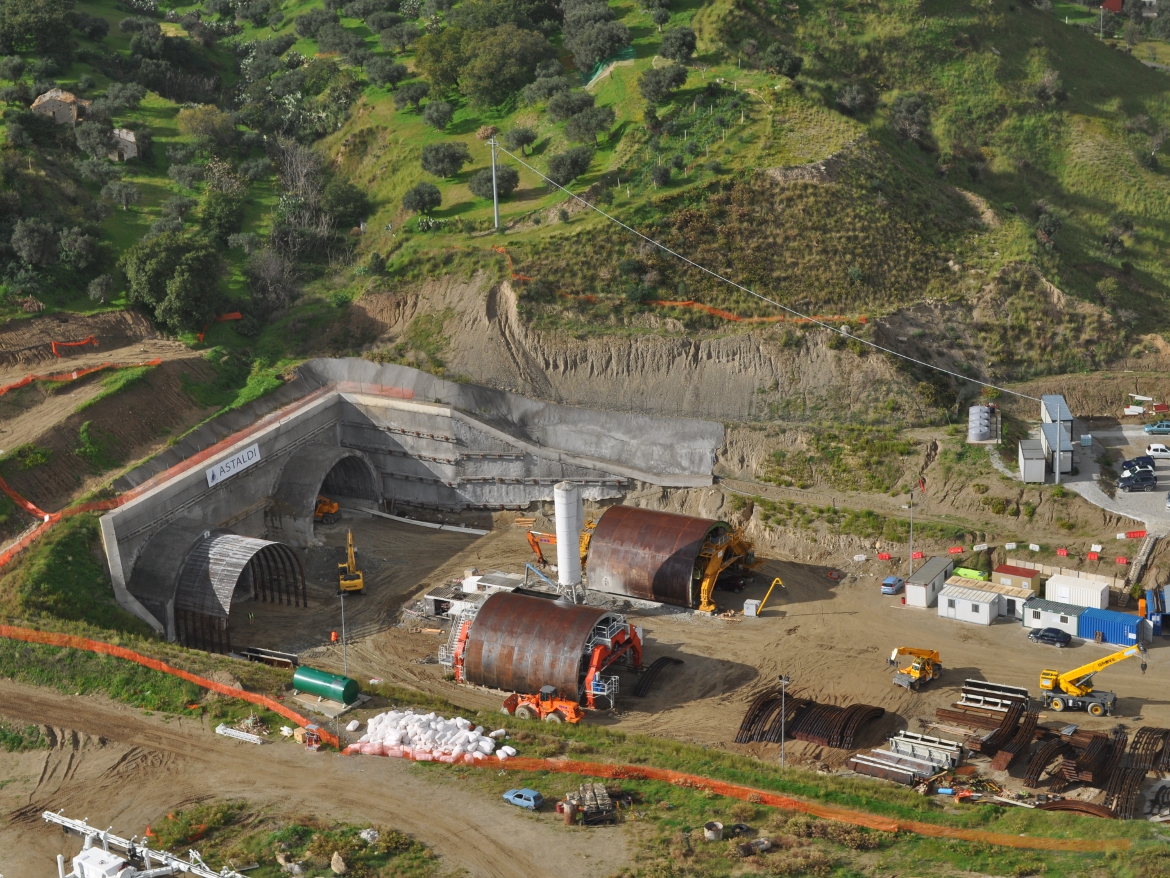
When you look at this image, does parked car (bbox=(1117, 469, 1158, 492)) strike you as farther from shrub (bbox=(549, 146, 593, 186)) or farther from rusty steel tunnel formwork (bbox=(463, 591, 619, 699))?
shrub (bbox=(549, 146, 593, 186))

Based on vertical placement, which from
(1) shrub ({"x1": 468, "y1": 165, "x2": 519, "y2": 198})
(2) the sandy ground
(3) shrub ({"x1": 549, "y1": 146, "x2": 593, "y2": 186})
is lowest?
(2) the sandy ground

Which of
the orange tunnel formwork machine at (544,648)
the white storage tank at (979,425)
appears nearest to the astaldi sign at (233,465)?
the orange tunnel formwork machine at (544,648)

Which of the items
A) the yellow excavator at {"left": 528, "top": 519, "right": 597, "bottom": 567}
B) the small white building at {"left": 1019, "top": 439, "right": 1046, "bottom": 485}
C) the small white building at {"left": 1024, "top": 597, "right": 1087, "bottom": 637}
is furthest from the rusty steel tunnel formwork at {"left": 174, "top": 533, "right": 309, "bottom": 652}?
the small white building at {"left": 1019, "top": 439, "right": 1046, "bottom": 485}

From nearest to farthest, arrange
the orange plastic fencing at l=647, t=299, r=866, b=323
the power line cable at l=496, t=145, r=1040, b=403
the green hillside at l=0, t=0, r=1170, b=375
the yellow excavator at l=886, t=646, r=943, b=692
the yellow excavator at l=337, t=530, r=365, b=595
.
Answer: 1. the yellow excavator at l=886, t=646, r=943, b=692
2. the yellow excavator at l=337, t=530, r=365, b=595
3. the power line cable at l=496, t=145, r=1040, b=403
4. the orange plastic fencing at l=647, t=299, r=866, b=323
5. the green hillside at l=0, t=0, r=1170, b=375

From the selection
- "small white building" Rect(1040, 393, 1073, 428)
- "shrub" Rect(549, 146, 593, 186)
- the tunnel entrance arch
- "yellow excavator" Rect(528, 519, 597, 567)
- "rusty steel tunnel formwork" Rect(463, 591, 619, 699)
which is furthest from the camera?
"shrub" Rect(549, 146, 593, 186)

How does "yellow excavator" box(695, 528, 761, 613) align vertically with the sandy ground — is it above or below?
above

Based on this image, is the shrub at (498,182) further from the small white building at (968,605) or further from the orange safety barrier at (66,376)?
the small white building at (968,605)

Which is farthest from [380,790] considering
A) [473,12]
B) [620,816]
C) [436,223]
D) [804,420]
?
[473,12]

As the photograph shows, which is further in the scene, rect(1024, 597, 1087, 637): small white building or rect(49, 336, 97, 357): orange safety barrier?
rect(49, 336, 97, 357): orange safety barrier
